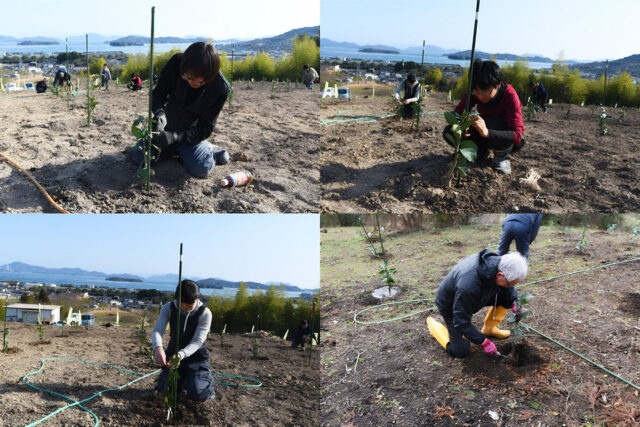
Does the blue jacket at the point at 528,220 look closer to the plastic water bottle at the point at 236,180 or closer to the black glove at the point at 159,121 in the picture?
the plastic water bottle at the point at 236,180

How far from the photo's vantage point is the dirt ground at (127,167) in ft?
12.5

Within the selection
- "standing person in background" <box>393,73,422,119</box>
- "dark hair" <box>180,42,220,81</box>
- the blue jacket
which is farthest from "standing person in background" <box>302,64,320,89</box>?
the blue jacket

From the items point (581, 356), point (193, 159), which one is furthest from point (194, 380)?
point (581, 356)

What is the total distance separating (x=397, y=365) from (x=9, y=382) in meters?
2.66

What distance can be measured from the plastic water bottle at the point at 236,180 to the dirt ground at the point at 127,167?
6cm

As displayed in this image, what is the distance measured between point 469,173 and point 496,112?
0.61 m

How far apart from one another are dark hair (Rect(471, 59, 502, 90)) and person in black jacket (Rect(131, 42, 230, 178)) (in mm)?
2124

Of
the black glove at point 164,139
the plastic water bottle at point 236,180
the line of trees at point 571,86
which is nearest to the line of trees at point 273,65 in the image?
the line of trees at point 571,86

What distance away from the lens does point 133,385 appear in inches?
139

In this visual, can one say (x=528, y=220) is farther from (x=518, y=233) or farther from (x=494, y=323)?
(x=494, y=323)

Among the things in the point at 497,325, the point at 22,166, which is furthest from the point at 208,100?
the point at 497,325

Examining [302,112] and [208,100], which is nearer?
[208,100]

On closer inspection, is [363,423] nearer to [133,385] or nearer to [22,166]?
[133,385]

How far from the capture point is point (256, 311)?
5.86 m
